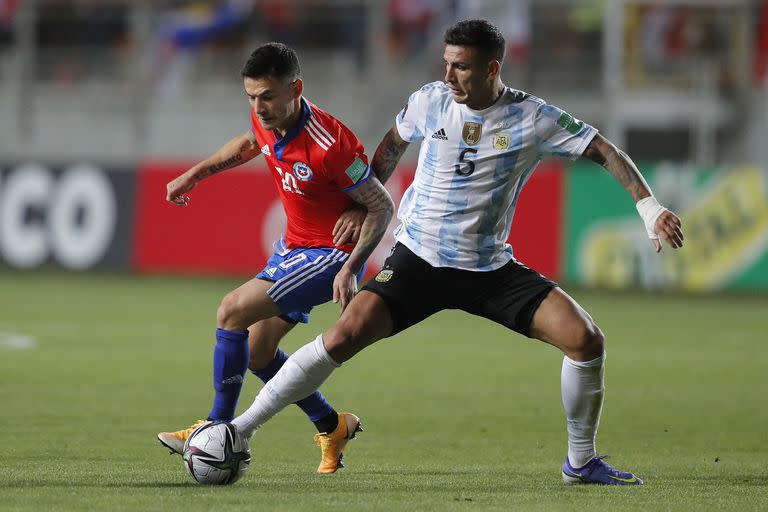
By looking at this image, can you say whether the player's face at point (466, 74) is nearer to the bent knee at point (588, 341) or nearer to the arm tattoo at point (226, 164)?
the bent knee at point (588, 341)

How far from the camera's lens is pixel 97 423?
830cm

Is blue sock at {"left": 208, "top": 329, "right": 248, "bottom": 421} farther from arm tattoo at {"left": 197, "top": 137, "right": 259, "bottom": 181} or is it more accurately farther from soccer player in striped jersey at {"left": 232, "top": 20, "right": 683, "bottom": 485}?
arm tattoo at {"left": 197, "top": 137, "right": 259, "bottom": 181}

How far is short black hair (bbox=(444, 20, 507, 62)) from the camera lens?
6238 mm

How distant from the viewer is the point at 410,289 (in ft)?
20.9

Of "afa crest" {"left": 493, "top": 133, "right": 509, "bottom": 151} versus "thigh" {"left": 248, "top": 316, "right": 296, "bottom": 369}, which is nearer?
"afa crest" {"left": 493, "top": 133, "right": 509, "bottom": 151}

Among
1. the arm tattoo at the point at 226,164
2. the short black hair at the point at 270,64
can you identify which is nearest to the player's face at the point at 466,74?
the short black hair at the point at 270,64

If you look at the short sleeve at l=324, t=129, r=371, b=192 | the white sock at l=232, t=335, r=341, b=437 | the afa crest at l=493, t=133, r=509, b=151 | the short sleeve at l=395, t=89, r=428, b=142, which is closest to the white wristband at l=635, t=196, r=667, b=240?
the afa crest at l=493, t=133, r=509, b=151

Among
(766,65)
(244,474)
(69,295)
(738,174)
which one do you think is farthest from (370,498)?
(766,65)

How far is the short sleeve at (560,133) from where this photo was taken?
6.35m

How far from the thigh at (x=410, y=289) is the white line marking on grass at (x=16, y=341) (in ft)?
23.0

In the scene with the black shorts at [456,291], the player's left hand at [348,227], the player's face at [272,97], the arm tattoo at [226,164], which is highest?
the player's face at [272,97]

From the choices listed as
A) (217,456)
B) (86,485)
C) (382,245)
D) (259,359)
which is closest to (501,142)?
(259,359)

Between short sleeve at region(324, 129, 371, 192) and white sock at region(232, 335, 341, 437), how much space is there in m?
0.83

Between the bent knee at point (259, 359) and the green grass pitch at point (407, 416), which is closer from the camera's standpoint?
the green grass pitch at point (407, 416)
